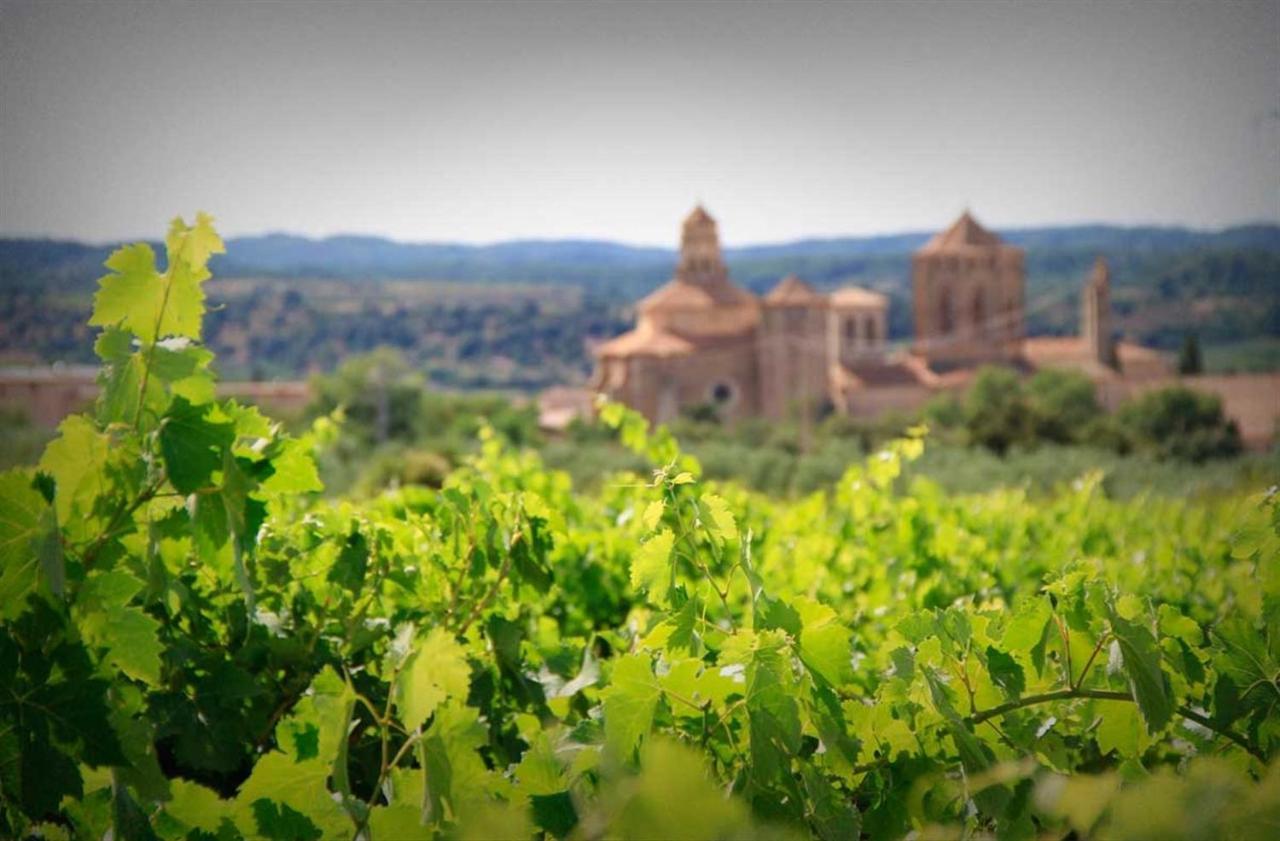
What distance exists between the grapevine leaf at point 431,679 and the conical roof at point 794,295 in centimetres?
4178

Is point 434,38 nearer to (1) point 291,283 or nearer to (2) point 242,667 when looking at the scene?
(2) point 242,667

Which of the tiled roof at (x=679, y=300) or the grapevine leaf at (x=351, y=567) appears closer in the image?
the grapevine leaf at (x=351, y=567)

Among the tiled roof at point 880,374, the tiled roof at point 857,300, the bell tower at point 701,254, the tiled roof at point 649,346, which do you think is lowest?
the tiled roof at point 880,374

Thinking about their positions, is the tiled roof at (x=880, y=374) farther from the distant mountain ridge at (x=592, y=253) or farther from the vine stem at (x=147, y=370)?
the vine stem at (x=147, y=370)

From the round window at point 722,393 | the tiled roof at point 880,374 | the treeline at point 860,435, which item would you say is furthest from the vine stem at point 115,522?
the round window at point 722,393

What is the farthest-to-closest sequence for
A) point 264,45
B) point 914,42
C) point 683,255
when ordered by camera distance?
point 683,255
point 914,42
point 264,45

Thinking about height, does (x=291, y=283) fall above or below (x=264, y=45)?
below

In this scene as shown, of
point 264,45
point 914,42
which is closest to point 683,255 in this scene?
point 914,42

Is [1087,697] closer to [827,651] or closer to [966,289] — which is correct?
[827,651]

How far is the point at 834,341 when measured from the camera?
1652 inches

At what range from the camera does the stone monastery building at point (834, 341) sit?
40062mm

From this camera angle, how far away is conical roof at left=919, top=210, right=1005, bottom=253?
46.7 metres

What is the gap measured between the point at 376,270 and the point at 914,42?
28.0 m

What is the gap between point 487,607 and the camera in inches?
47.0
